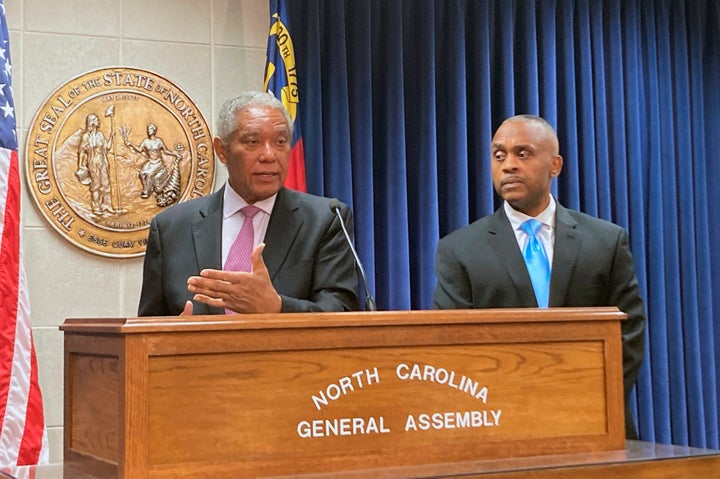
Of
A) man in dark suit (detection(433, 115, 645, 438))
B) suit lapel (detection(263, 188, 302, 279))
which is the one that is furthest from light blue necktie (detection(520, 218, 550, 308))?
suit lapel (detection(263, 188, 302, 279))

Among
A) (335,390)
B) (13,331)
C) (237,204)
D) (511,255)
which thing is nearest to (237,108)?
(237,204)

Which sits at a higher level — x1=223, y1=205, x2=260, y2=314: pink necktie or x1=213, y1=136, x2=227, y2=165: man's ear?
x1=213, y1=136, x2=227, y2=165: man's ear

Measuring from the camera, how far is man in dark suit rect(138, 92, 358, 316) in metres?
2.70

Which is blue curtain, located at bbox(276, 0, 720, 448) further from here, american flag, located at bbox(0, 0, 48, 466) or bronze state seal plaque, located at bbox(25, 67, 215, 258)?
american flag, located at bbox(0, 0, 48, 466)

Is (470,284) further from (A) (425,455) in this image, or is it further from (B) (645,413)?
(B) (645,413)

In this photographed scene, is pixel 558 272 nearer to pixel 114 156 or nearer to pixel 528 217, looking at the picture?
pixel 528 217

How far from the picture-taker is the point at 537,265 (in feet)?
10.7

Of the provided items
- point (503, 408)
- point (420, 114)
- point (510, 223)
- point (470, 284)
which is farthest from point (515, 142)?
point (503, 408)

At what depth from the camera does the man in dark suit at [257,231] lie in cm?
270

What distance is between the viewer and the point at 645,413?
5.07 metres

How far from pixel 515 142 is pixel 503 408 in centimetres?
159

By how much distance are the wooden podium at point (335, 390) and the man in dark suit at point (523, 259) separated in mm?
903

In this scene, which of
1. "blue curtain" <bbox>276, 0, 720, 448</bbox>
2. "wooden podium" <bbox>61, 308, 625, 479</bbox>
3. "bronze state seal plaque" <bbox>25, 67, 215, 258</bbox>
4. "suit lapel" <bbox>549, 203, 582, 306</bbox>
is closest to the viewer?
"wooden podium" <bbox>61, 308, 625, 479</bbox>

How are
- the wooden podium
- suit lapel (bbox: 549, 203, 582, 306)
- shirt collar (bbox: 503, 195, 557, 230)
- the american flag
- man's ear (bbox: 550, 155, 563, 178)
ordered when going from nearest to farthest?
the wooden podium < suit lapel (bbox: 549, 203, 582, 306) < shirt collar (bbox: 503, 195, 557, 230) < man's ear (bbox: 550, 155, 563, 178) < the american flag
